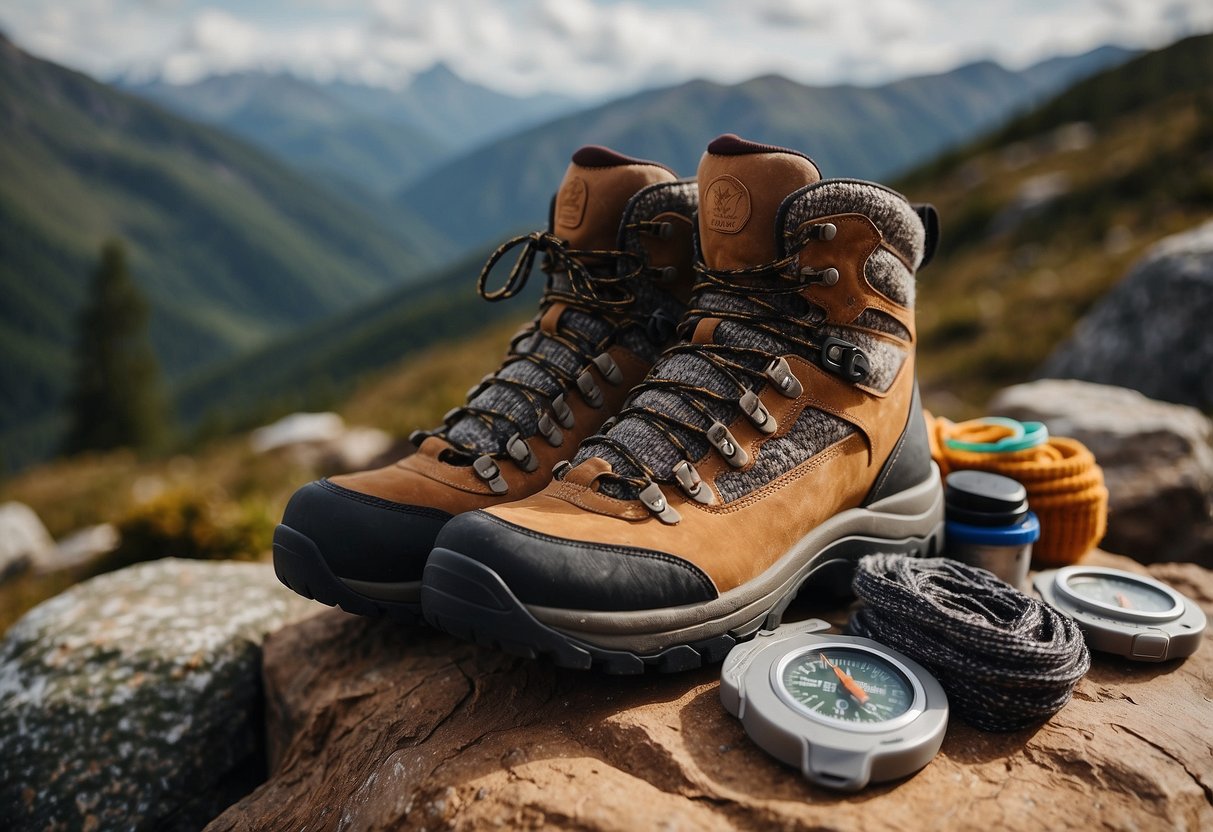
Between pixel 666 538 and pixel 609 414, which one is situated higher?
pixel 609 414

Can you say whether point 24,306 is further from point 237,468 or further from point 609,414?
point 609,414

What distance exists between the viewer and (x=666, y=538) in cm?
198

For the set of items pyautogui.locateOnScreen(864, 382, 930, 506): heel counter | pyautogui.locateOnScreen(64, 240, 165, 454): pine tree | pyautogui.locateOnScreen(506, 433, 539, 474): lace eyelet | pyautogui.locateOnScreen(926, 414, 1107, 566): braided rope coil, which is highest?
pyautogui.locateOnScreen(506, 433, 539, 474): lace eyelet

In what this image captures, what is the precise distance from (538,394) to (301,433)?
12762mm

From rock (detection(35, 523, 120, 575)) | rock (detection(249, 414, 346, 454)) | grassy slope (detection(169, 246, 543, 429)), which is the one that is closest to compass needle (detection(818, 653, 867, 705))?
rock (detection(35, 523, 120, 575))

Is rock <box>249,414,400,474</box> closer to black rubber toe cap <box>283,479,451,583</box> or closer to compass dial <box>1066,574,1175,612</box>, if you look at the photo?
black rubber toe cap <box>283,479,451,583</box>

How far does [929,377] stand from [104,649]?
8675mm

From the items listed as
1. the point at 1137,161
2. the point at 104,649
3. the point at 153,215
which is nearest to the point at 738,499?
the point at 104,649

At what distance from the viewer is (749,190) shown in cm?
225

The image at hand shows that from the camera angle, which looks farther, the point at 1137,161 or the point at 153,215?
the point at 153,215

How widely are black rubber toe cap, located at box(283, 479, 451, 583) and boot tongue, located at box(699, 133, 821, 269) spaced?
1175mm

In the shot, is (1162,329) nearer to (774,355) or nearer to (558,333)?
(774,355)

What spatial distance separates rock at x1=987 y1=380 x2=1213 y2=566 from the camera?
13.0 ft

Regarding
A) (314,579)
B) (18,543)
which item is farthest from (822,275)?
(18,543)
